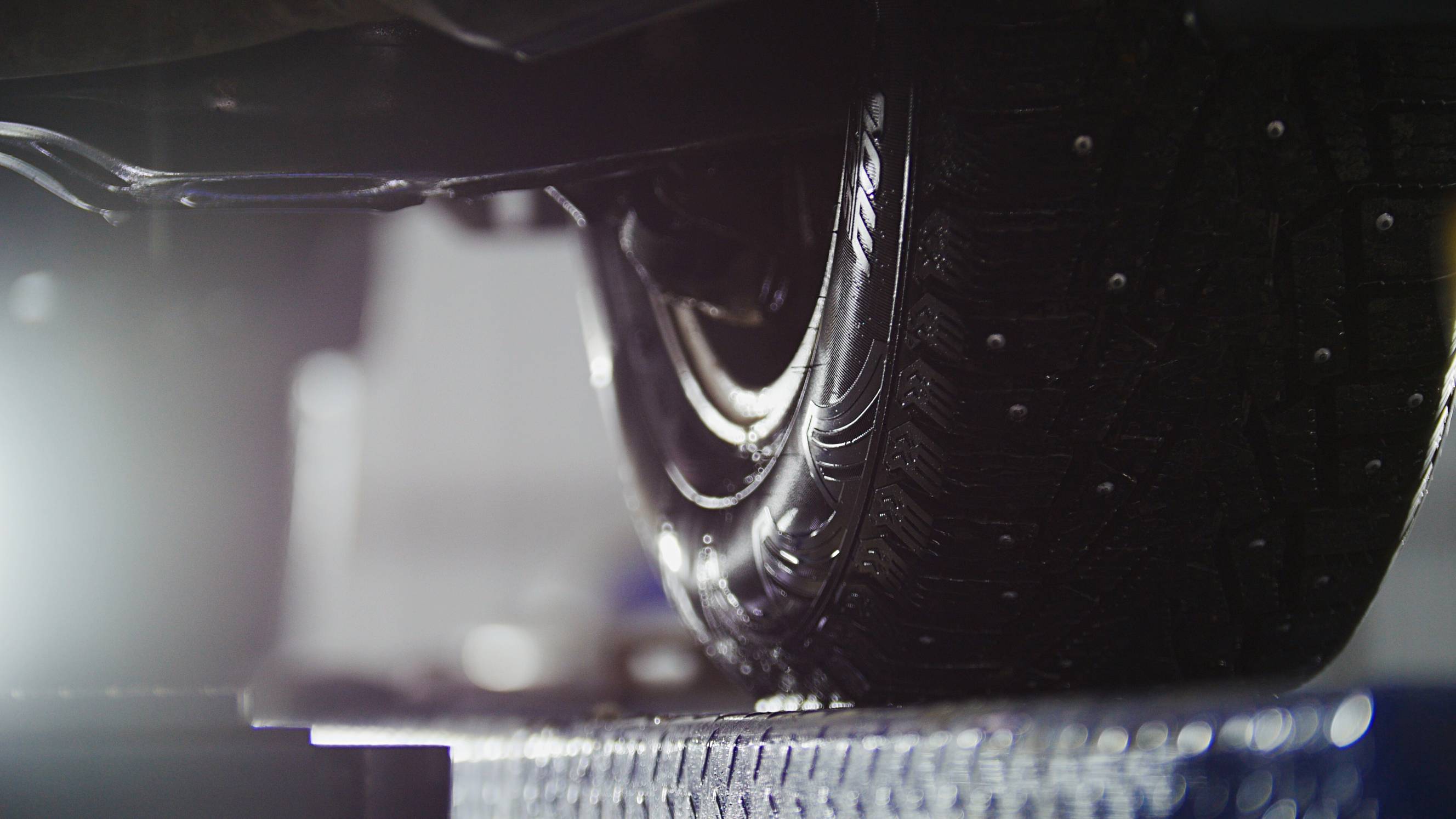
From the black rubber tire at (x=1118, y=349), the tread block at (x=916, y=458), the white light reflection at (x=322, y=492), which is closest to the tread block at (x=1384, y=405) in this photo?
the black rubber tire at (x=1118, y=349)

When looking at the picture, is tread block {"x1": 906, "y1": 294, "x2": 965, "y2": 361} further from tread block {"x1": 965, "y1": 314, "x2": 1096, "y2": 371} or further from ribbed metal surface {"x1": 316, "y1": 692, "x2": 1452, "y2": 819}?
ribbed metal surface {"x1": 316, "y1": 692, "x2": 1452, "y2": 819}

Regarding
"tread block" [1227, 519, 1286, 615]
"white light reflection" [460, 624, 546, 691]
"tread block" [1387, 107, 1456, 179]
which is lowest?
"white light reflection" [460, 624, 546, 691]

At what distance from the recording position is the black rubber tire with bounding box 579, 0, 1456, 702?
511mm

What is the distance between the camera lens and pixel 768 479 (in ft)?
2.43

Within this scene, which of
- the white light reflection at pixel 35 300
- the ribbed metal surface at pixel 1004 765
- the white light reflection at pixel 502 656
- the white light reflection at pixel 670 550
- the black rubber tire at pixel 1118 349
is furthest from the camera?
the white light reflection at pixel 502 656

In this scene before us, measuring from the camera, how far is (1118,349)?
54 cm

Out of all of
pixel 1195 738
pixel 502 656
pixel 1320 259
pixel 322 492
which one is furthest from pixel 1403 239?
pixel 502 656

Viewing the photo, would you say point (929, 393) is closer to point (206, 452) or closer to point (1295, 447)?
point (1295, 447)

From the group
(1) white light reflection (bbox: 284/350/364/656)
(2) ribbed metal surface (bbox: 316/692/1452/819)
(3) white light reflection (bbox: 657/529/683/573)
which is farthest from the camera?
(1) white light reflection (bbox: 284/350/364/656)

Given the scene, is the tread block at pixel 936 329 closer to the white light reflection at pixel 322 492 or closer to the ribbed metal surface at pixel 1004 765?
the ribbed metal surface at pixel 1004 765

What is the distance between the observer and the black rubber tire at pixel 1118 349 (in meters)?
0.51

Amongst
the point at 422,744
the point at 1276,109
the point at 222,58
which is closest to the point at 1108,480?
the point at 1276,109

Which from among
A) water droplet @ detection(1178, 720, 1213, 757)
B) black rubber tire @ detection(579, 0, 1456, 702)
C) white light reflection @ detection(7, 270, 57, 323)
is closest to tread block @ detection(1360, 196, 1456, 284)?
black rubber tire @ detection(579, 0, 1456, 702)

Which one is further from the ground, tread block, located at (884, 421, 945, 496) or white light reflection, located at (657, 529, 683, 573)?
tread block, located at (884, 421, 945, 496)
